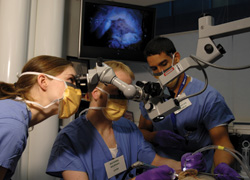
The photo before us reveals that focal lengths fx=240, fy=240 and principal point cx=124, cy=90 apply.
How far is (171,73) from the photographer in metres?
1.04

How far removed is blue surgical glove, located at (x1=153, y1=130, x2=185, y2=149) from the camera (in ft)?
5.69

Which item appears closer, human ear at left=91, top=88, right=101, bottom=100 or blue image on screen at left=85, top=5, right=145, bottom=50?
human ear at left=91, top=88, right=101, bottom=100

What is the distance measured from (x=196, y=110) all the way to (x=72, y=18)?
78.8 inches

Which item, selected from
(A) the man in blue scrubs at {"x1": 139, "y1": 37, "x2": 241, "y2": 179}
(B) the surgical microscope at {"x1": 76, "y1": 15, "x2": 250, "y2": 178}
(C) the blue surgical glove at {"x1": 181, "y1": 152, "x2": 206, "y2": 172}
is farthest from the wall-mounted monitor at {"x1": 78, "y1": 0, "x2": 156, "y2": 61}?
(C) the blue surgical glove at {"x1": 181, "y1": 152, "x2": 206, "y2": 172}

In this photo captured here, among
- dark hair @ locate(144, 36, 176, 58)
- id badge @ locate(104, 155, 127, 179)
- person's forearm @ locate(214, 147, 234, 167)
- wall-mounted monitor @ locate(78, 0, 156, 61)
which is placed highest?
wall-mounted monitor @ locate(78, 0, 156, 61)

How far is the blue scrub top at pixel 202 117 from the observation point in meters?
1.62

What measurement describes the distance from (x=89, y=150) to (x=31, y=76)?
52cm

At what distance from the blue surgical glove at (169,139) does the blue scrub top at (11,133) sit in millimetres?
1031

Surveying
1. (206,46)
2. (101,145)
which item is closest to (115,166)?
(101,145)

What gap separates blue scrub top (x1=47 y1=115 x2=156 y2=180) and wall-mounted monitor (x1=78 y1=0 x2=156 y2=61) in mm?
1437

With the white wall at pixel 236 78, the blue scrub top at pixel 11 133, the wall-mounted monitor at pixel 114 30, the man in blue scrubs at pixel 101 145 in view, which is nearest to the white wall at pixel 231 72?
the white wall at pixel 236 78

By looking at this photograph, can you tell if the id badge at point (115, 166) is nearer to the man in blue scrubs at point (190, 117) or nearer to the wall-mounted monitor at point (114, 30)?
the man in blue scrubs at point (190, 117)

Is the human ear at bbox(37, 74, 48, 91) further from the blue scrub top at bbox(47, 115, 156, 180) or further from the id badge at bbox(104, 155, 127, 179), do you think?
the id badge at bbox(104, 155, 127, 179)

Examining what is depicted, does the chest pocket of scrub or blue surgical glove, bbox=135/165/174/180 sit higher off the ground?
the chest pocket of scrub
